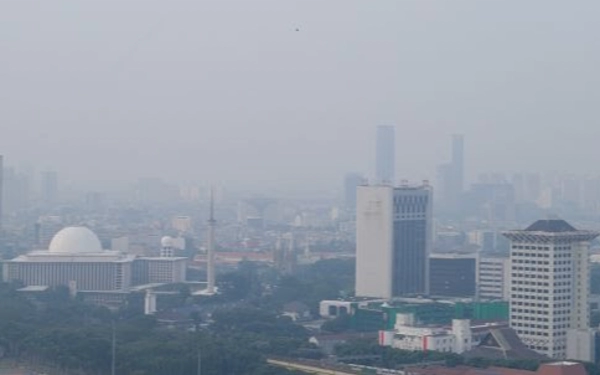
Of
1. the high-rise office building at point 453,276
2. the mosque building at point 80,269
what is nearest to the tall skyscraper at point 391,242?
the high-rise office building at point 453,276

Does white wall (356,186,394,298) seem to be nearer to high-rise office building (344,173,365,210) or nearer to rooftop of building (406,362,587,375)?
rooftop of building (406,362,587,375)

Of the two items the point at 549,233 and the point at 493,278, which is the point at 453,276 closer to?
the point at 493,278

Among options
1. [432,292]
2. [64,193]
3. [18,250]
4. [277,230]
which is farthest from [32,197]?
[432,292]

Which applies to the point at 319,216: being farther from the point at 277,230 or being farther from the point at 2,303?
the point at 2,303

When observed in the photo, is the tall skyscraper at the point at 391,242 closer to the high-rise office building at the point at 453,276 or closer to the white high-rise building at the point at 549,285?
the high-rise office building at the point at 453,276

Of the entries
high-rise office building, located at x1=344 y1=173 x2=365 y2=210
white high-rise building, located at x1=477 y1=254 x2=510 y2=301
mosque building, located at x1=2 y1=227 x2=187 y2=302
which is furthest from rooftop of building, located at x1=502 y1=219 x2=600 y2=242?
high-rise office building, located at x1=344 y1=173 x2=365 y2=210
